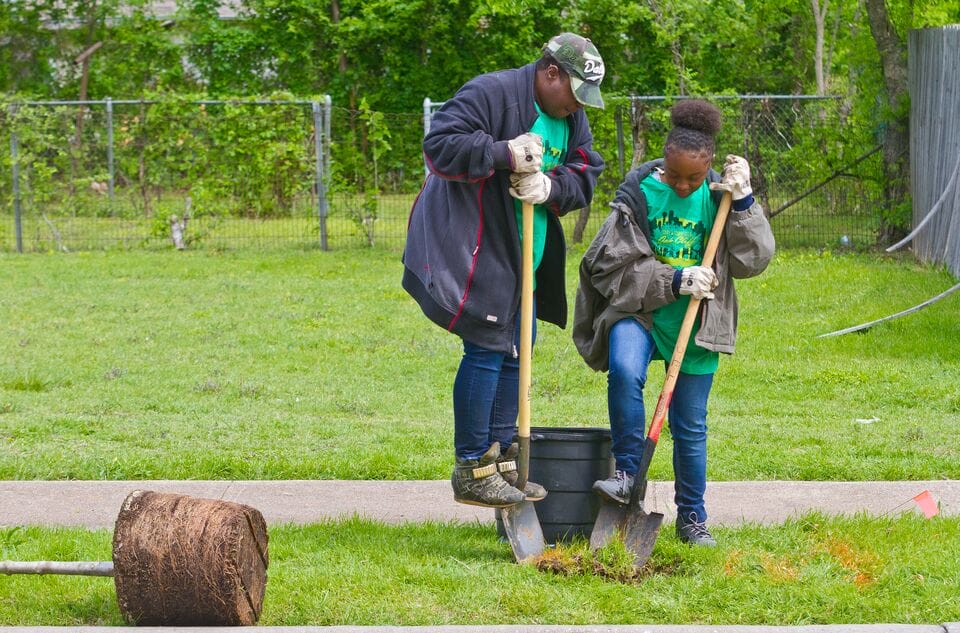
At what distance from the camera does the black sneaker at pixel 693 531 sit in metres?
4.83

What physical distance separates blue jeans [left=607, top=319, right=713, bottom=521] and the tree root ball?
4.91 feet

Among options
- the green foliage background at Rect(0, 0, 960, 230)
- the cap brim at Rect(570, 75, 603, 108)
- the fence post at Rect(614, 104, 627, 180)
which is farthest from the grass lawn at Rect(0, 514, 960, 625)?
the fence post at Rect(614, 104, 627, 180)

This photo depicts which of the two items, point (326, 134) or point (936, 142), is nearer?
point (936, 142)

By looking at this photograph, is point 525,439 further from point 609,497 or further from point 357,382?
point 357,382

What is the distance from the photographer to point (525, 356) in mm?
4531

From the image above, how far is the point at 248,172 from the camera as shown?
52.7 ft

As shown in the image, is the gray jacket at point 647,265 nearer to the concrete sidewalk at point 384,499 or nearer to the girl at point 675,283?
the girl at point 675,283

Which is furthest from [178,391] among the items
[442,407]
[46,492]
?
[46,492]

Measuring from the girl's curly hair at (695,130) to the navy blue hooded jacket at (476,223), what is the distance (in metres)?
0.41

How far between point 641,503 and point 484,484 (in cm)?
62

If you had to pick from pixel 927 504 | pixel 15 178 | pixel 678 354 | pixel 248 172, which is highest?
pixel 248 172

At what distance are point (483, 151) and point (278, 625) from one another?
175 cm

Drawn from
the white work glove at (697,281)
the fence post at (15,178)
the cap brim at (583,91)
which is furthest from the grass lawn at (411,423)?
→ the fence post at (15,178)

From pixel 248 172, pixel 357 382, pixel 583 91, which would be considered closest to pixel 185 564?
pixel 583 91
